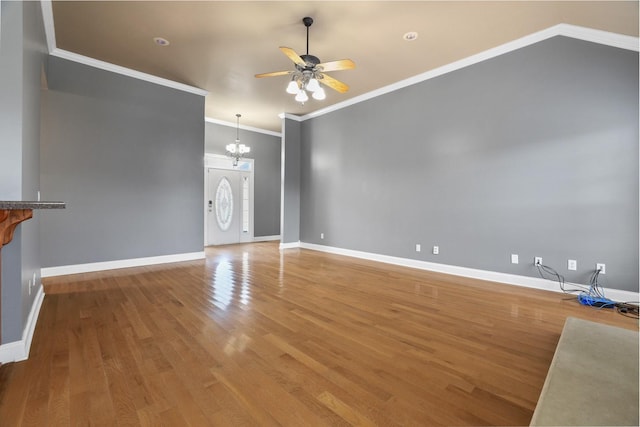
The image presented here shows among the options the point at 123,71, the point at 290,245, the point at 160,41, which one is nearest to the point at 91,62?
the point at 123,71

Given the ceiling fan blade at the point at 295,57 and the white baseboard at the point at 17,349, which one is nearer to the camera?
the white baseboard at the point at 17,349

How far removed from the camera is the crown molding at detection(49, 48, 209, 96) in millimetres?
4123

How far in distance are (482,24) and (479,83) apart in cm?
93

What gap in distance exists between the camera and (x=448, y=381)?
1.72m

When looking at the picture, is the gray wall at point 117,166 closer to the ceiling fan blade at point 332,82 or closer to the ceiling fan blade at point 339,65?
the ceiling fan blade at point 332,82

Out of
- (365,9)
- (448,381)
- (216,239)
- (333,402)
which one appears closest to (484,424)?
(448,381)

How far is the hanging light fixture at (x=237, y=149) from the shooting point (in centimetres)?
701

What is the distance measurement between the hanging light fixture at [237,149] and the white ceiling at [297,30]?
7.09 ft

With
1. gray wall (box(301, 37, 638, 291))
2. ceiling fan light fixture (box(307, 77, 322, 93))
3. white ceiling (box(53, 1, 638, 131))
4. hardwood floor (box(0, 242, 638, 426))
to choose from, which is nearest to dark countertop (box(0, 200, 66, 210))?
hardwood floor (box(0, 242, 638, 426))

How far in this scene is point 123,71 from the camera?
181 inches

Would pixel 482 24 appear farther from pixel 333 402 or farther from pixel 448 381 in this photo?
pixel 333 402

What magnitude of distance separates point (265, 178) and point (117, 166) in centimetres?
406

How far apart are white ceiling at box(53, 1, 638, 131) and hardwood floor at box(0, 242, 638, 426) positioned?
3203 millimetres

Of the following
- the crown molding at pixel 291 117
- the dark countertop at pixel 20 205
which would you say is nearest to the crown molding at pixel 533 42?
the crown molding at pixel 291 117
